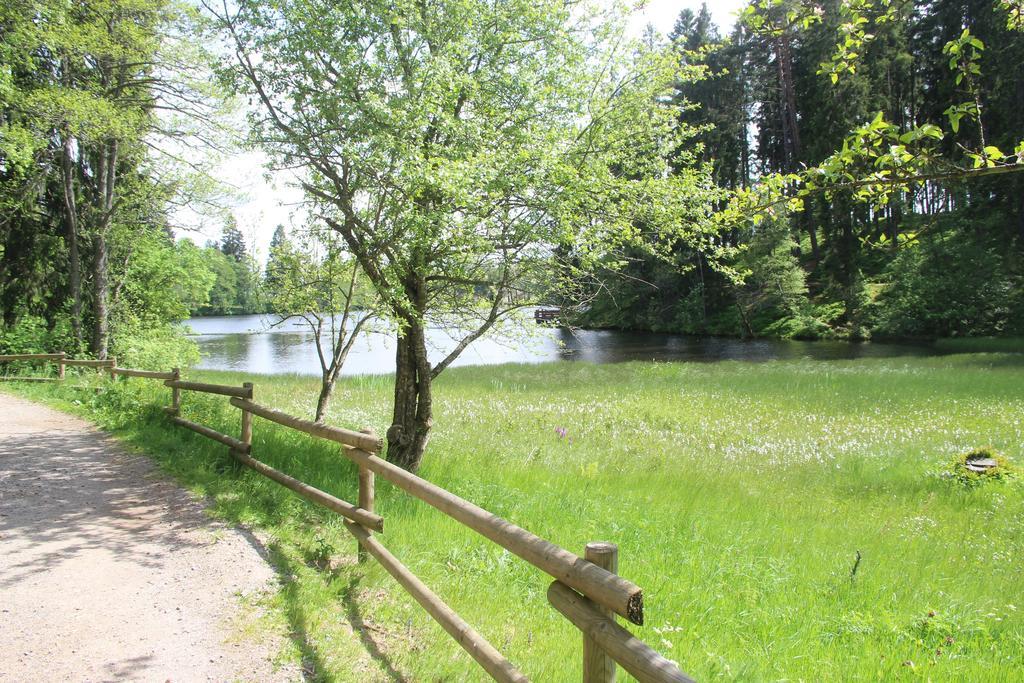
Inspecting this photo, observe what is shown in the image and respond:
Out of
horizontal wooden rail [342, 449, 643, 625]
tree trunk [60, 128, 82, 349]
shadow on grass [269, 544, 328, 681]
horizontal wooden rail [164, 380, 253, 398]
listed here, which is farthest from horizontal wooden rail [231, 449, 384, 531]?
tree trunk [60, 128, 82, 349]

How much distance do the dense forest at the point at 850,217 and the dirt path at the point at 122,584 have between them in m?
27.4

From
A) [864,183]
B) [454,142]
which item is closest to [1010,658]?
[864,183]

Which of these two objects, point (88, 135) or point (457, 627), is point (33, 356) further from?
point (457, 627)

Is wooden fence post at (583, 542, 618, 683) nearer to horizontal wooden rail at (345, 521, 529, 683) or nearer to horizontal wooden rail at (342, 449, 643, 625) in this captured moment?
horizontal wooden rail at (342, 449, 643, 625)

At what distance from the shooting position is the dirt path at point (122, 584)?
3854mm

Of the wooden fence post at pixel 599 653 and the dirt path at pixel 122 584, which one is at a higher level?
the wooden fence post at pixel 599 653

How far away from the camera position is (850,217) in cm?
4834

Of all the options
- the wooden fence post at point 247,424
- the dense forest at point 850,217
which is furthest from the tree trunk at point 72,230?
the dense forest at point 850,217

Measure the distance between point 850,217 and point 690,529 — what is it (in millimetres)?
49065

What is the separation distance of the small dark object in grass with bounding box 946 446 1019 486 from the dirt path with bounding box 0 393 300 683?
10934 mm

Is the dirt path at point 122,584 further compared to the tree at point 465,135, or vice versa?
the tree at point 465,135

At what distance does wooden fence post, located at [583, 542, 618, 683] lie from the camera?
275 centimetres

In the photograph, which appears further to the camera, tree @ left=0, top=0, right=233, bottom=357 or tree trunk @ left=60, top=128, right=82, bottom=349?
tree trunk @ left=60, top=128, right=82, bottom=349

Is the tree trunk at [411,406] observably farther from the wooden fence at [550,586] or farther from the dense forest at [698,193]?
the wooden fence at [550,586]
